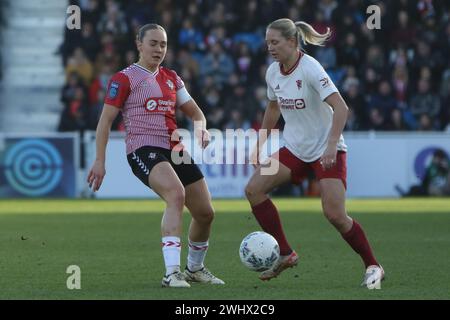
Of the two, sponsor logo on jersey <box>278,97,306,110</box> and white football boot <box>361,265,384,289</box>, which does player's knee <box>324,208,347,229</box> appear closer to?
white football boot <box>361,265,384,289</box>

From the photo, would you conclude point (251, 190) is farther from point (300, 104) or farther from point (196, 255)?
point (300, 104)

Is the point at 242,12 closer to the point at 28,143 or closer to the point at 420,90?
the point at 420,90

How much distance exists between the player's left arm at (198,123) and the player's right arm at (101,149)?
0.65 metres

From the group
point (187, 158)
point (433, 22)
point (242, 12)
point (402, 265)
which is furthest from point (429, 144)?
point (187, 158)

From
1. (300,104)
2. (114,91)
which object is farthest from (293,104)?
(114,91)

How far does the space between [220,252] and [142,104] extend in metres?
3.08

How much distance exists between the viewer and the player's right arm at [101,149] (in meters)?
8.77

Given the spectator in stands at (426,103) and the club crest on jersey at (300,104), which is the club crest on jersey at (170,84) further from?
the spectator in stands at (426,103)

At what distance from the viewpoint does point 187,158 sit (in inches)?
360

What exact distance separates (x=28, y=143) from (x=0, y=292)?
45.5ft

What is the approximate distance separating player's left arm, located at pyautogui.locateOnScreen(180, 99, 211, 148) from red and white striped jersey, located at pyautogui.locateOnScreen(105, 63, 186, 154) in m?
0.22

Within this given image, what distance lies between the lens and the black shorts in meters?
8.98

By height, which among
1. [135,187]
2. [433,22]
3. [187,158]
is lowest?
[135,187]

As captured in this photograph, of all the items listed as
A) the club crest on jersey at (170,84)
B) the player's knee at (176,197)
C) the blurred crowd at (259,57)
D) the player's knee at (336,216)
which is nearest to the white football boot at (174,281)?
the player's knee at (176,197)
